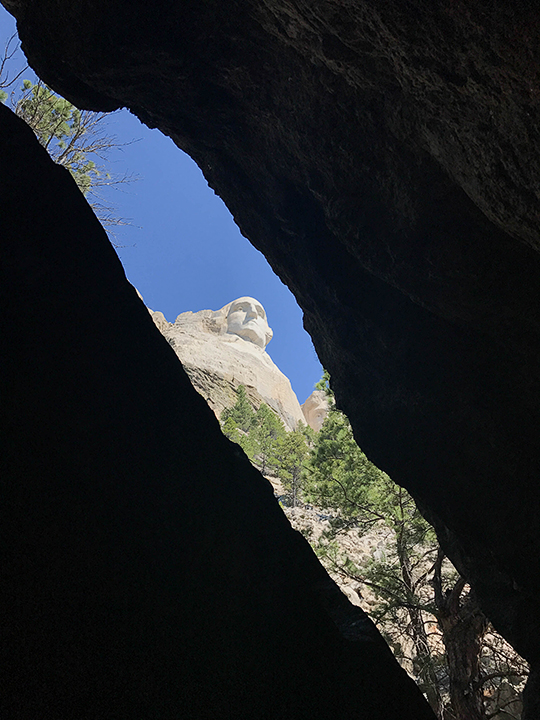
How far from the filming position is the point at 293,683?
123 inches

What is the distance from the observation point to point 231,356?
2424 inches

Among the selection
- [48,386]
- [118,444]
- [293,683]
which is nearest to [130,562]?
[118,444]

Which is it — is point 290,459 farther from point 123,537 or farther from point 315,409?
point 315,409

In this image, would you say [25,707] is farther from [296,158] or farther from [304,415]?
[304,415]

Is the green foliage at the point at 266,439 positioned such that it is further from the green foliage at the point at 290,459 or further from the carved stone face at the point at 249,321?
the carved stone face at the point at 249,321

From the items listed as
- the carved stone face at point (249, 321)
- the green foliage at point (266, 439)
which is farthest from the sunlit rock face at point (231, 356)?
the green foliage at point (266, 439)

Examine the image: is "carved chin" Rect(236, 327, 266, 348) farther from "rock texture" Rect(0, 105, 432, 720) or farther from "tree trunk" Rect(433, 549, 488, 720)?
"rock texture" Rect(0, 105, 432, 720)

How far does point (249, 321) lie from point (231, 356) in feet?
56.4

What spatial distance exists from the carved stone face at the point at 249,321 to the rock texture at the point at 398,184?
66903 millimetres

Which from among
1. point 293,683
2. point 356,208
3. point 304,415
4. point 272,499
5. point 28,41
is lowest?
point 293,683

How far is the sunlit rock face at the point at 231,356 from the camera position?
4962cm

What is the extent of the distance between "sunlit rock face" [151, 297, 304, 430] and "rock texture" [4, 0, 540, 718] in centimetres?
3414

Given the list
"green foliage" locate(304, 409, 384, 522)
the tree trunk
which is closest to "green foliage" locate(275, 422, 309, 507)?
"green foliage" locate(304, 409, 384, 522)

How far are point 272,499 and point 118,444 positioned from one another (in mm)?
1755
